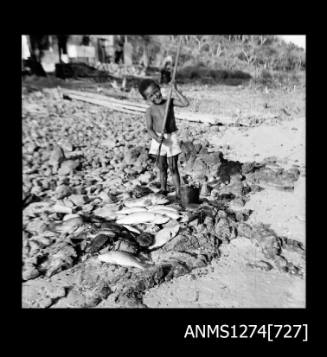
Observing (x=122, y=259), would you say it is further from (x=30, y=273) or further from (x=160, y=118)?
(x=160, y=118)

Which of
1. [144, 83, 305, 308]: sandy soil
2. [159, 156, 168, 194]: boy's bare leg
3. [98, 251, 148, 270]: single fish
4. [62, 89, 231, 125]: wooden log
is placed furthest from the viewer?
[62, 89, 231, 125]: wooden log

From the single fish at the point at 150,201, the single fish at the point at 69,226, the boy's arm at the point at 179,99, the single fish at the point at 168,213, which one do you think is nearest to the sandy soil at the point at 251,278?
the single fish at the point at 168,213

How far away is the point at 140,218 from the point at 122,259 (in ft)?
2.26

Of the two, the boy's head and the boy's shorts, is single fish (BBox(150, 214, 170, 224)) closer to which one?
the boy's shorts

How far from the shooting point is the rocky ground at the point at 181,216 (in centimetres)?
295

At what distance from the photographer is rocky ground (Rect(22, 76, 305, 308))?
9.68 feet

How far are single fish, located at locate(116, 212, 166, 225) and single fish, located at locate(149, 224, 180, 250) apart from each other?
0.62ft

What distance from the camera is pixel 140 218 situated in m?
3.76

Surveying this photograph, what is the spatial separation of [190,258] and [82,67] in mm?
13692

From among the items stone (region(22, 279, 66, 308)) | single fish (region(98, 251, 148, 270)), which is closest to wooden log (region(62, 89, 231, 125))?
single fish (region(98, 251, 148, 270))

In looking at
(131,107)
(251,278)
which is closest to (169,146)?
(251,278)

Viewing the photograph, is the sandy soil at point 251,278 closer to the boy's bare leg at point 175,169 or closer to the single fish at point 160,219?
the single fish at point 160,219

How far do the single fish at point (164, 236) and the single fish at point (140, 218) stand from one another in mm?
188

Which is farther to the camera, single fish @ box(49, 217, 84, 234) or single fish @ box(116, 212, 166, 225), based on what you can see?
single fish @ box(49, 217, 84, 234)
